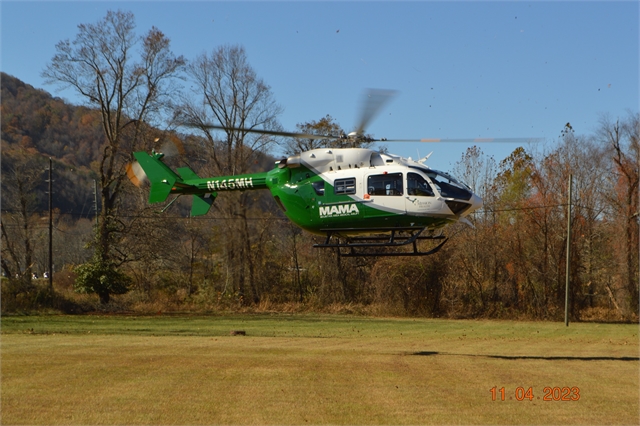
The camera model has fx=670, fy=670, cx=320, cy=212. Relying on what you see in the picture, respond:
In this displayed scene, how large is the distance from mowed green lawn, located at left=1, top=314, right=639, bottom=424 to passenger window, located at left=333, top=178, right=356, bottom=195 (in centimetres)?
417

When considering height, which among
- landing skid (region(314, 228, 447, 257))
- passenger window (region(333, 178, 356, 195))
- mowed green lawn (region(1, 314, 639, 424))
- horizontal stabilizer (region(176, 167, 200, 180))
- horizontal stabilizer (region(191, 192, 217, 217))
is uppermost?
horizontal stabilizer (region(176, 167, 200, 180))

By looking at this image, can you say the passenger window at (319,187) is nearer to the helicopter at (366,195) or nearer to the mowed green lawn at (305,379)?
the helicopter at (366,195)

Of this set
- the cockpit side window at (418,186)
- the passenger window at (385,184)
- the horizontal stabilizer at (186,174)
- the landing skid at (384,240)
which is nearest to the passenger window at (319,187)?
the landing skid at (384,240)

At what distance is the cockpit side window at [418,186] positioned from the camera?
606 inches

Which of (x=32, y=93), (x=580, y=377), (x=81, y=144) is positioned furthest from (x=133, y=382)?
A: (x=32, y=93)

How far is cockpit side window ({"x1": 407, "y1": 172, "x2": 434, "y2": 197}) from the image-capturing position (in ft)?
50.5

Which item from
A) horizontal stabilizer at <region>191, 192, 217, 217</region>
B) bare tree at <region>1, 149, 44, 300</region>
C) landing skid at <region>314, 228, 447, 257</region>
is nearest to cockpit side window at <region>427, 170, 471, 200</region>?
landing skid at <region>314, 228, 447, 257</region>

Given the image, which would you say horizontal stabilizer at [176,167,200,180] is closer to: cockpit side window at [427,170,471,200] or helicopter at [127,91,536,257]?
helicopter at [127,91,536,257]

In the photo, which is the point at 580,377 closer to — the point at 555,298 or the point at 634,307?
the point at 555,298

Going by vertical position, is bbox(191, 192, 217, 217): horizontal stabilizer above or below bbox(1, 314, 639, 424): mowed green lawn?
above

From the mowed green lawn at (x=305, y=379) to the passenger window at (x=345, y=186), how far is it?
417 cm

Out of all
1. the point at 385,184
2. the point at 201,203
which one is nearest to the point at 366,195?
the point at 385,184

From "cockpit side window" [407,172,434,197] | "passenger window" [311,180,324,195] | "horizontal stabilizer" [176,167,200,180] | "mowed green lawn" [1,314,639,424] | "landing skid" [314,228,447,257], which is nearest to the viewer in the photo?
"mowed green lawn" [1,314,639,424]

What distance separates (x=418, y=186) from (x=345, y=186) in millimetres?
1763
